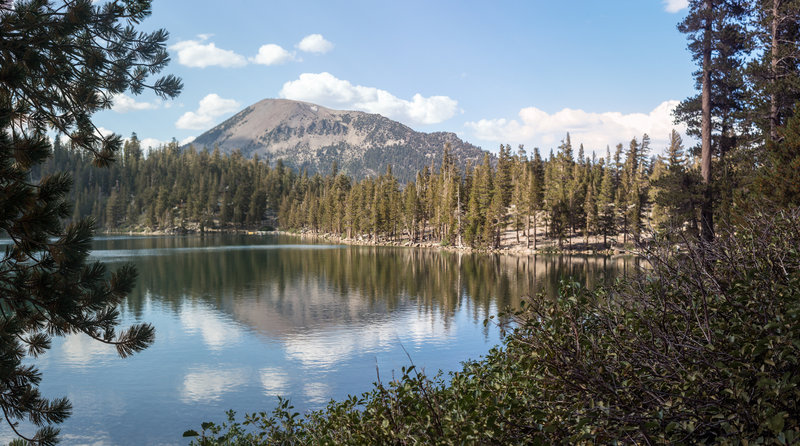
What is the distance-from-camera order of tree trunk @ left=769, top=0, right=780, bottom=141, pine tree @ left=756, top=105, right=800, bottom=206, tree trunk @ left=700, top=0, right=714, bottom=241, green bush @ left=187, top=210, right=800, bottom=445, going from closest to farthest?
1. green bush @ left=187, top=210, right=800, bottom=445
2. pine tree @ left=756, top=105, right=800, bottom=206
3. tree trunk @ left=769, top=0, right=780, bottom=141
4. tree trunk @ left=700, top=0, right=714, bottom=241

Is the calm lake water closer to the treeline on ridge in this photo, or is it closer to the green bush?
the green bush

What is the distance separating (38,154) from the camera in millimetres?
6023

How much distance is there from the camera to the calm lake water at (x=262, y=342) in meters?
16.9

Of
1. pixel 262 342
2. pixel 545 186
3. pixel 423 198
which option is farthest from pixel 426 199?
pixel 262 342

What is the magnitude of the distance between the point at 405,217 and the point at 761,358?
9733 centimetres

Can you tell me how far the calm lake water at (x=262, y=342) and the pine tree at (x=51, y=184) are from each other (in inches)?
217

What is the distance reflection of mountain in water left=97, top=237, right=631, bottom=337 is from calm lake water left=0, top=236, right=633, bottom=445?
168mm

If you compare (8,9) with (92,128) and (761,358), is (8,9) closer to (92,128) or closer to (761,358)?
(92,128)

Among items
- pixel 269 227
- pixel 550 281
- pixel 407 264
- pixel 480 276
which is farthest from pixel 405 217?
pixel 269 227

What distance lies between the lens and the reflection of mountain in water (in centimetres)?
3231

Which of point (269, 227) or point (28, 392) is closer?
point (28, 392)

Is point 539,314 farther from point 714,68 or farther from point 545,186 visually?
point 545,186

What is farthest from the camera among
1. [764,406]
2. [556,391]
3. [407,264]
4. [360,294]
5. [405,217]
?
[405,217]

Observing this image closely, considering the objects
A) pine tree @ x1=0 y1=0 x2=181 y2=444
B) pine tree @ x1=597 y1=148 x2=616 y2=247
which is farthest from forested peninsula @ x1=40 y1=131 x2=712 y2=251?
pine tree @ x1=0 y1=0 x2=181 y2=444
